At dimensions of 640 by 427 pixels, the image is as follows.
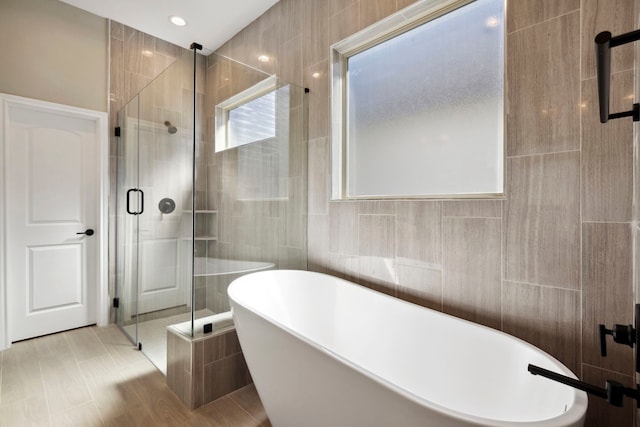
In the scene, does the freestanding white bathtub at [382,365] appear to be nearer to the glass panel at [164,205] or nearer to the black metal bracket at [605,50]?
the glass panel at [164,205]

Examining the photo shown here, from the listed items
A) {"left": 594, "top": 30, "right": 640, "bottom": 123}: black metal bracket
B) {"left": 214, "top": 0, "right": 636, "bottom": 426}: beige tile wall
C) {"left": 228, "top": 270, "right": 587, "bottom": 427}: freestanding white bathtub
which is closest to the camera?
{"left": 594, "top": 30, "right": 640, "bottom": 123}: black metal bracket

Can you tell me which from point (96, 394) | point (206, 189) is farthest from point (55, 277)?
point (206, 189)

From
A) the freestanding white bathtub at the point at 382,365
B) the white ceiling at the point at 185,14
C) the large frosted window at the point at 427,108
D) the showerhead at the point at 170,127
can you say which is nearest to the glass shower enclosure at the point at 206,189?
the showerhead at the point at 170,127

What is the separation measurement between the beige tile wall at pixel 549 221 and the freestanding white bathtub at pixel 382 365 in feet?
0.86

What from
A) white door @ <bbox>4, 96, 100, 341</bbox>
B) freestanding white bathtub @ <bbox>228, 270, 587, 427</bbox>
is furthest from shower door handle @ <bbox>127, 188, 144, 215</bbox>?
freestanding white bathtub @ <bbox>228, 270, 587, 427</bbox>

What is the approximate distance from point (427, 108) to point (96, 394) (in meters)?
2.69

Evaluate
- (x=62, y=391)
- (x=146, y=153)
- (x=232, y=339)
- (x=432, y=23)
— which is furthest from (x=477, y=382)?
(x=146, y=153)

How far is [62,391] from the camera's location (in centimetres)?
189

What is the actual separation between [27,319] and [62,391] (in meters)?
1.17

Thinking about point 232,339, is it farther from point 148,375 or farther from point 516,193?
point 516,193

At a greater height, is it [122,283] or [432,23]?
[432,23]

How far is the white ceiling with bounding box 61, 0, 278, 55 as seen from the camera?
2.65 m

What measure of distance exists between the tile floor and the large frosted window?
1558 mm

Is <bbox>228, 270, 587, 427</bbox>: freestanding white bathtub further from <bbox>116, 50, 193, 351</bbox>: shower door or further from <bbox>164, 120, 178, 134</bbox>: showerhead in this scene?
<bbox>164, 120, 178, 134</bbox>: showerhead
